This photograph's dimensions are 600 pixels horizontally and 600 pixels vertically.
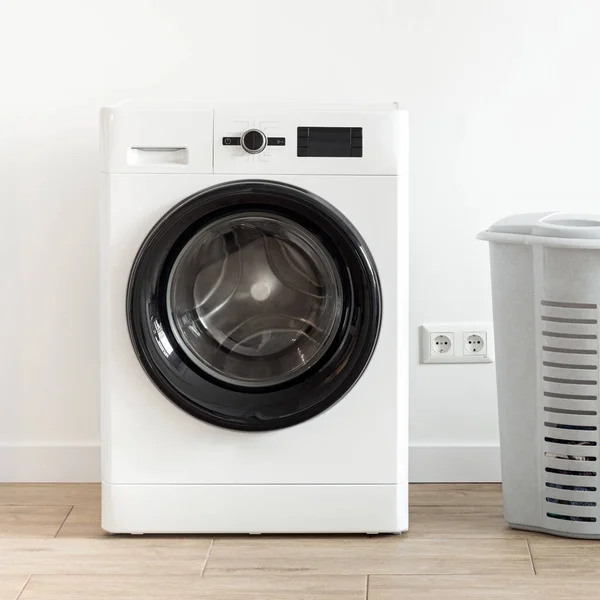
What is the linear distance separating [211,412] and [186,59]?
2.91ft

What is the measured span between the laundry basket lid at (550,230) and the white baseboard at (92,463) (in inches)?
25.2

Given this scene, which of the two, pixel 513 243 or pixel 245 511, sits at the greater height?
pixel 513 243

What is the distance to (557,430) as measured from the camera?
184cm

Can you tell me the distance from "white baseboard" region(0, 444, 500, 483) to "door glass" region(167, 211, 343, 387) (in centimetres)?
57

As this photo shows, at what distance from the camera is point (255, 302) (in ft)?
6.18

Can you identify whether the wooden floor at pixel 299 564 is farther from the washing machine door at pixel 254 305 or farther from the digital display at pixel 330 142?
the digital display at pixel 330 142

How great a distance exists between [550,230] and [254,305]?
0.59 metres

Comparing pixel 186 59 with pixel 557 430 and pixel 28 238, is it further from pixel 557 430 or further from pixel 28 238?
pixel 557 430

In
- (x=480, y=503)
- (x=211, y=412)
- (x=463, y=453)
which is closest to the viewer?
(x=211, y=412)

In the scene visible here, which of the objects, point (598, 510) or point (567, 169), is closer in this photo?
point (598, 510)

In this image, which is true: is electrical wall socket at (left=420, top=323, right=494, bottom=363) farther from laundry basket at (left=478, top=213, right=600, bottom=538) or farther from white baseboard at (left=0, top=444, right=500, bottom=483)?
laundry basket at (left=478, top=213, right=600, bottom=538)

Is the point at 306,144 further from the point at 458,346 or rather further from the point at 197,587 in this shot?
the point at 197,587

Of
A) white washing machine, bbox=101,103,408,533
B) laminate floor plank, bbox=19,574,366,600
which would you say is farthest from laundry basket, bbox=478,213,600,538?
laminate floor plank, bbox=19,574,366,600

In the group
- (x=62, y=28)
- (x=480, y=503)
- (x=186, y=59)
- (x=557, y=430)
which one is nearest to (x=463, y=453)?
(x=480, y=503)
